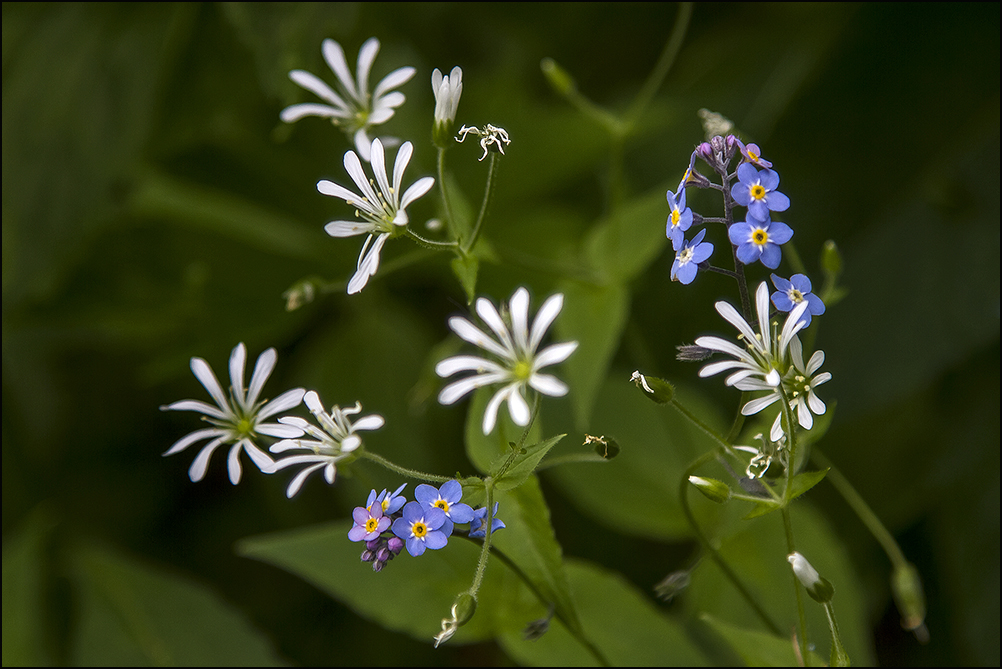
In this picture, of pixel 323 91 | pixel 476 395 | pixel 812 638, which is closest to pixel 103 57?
pixel 323 91

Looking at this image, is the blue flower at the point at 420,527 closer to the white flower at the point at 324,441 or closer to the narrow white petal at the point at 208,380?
the white flower at the point at 324,441

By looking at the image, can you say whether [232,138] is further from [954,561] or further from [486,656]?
[954,561]

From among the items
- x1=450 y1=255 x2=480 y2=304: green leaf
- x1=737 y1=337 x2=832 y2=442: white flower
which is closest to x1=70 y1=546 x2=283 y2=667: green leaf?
x1=450 y1=255 x2=480 y2=304: green leaf

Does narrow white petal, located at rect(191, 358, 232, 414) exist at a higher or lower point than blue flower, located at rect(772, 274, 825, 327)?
lower

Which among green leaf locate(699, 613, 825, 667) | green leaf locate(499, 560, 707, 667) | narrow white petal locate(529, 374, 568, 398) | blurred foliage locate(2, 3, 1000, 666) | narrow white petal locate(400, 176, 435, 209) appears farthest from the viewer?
blurred foliage locate(2, 3, 1000, 666)

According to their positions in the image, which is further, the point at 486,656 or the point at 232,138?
the point at 232,138

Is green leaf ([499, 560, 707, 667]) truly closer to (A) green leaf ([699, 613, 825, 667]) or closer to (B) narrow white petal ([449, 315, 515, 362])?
(A) green leaf ([699, 613, 825, 667])

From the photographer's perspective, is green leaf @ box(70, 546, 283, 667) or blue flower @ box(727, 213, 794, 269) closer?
blue flower @ box(727, 213, 794, 269)

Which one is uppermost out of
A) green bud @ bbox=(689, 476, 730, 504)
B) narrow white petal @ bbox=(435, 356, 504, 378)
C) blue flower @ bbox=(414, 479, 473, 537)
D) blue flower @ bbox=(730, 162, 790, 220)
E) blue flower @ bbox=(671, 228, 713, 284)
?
blue flower @ bbox=(730, 162, 790, 220)
